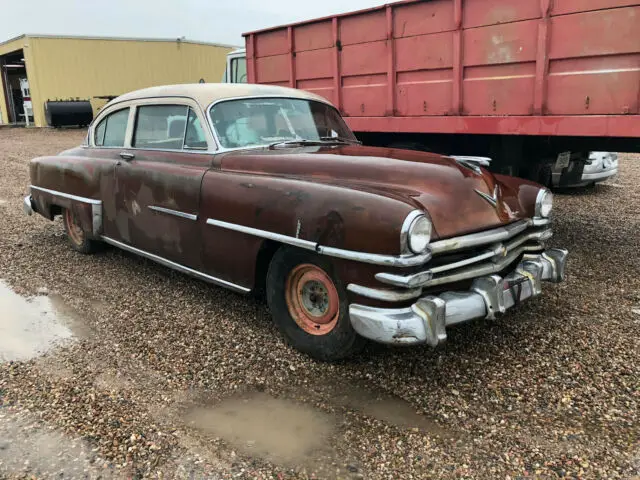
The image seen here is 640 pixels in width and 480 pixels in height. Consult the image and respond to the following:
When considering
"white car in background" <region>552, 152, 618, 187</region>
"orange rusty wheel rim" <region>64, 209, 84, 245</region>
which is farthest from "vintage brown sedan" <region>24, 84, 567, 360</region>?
"white car in background" <region>552, 152, 618, 187</region>

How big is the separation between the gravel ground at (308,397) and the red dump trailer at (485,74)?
1.49 m

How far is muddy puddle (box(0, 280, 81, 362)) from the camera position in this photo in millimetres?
3516

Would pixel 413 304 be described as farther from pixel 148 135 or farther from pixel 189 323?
pixel 148 135

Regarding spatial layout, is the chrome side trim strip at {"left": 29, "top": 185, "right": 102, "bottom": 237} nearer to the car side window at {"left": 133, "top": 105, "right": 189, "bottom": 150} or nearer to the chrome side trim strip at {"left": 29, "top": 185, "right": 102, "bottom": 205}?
the chrome side trim strip at {"left": 29, "top": 185, "right": 102, "bottom": 205}

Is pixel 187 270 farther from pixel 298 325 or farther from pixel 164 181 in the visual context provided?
pixel 298 325

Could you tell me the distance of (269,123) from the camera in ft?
13.8

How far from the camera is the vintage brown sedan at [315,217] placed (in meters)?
2.79

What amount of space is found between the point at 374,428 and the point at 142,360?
4.95 ft

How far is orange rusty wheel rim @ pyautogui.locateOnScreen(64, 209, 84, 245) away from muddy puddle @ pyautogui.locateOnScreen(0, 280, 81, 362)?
1.13 meters

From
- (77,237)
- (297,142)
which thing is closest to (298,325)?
(297,142)

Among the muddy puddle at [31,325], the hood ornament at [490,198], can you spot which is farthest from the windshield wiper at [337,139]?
the muddy puddle at [31,325]

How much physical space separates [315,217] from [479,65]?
3010 millimetres

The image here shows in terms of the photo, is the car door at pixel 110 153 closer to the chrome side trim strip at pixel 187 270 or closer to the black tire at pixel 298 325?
the chrome side trim strip at pixel 187 270

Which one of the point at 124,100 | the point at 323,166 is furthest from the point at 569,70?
the point at 124,100
